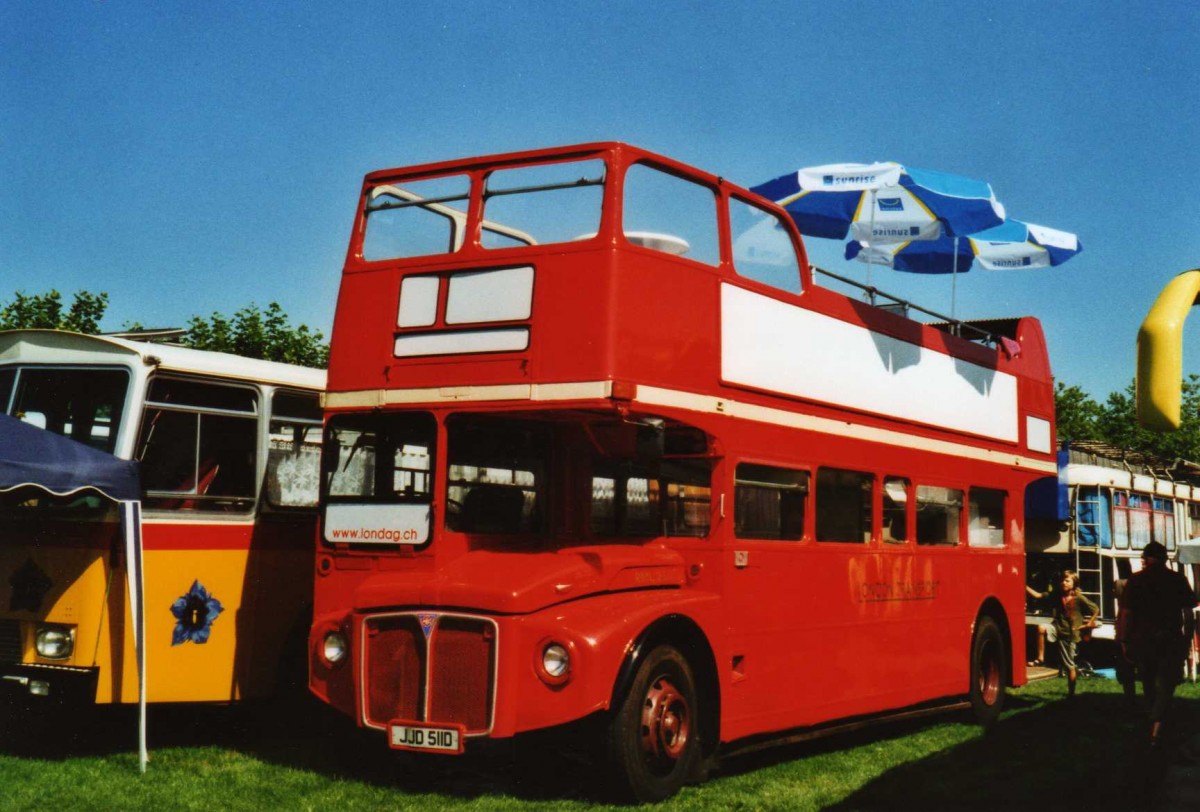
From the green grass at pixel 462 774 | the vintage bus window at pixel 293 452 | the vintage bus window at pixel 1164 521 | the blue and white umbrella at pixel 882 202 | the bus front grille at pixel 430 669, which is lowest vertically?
the green grass at pixel 462 774

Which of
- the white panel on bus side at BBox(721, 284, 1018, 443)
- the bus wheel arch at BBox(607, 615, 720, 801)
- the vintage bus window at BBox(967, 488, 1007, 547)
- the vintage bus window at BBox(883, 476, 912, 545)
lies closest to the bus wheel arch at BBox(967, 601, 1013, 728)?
the vintage bus window at BBox(967, 488, 1007, 547)

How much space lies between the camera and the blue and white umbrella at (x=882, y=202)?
13.5 metres

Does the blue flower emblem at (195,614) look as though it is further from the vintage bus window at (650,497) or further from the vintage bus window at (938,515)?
the vintage bus window at (938,515)

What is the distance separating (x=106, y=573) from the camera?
9352mm

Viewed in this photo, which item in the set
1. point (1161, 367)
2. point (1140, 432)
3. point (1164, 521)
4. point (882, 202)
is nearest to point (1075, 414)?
point (1140, 432)

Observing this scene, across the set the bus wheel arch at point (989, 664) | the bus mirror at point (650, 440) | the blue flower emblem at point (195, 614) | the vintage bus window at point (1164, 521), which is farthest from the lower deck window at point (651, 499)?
the vintage bus window at point (1164, 521)

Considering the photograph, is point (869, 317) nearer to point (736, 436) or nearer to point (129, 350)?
point (736, 436)

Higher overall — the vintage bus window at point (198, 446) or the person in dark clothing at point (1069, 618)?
the vintage bus window at point (198, 446)

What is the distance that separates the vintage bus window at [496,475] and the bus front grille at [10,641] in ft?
10.4

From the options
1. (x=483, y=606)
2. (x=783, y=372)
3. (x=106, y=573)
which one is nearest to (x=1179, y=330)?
(x=483, y=606)

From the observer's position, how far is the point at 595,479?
9.44 m

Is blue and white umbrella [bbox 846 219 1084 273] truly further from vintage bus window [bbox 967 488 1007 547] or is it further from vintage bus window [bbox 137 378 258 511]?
vintage bus window [bbox 137 378 258 511]

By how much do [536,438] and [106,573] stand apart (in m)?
3.09

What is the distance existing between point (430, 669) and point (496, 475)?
5.00 feet
